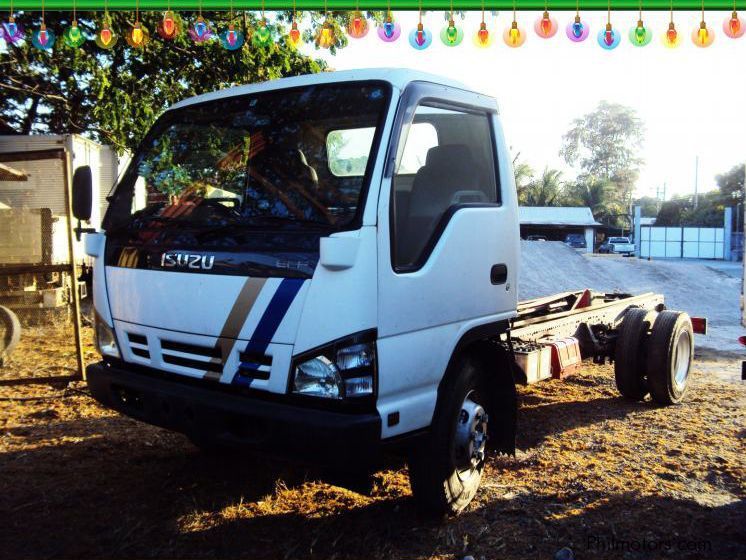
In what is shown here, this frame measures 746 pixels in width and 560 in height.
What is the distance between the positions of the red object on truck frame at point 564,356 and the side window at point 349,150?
2.88 metres

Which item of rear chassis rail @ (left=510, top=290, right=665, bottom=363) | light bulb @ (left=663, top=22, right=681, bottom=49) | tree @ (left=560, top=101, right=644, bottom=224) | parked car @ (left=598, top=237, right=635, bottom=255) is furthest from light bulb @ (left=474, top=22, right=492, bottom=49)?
tree @ (left=560, top=101, right=644, bottom=224)

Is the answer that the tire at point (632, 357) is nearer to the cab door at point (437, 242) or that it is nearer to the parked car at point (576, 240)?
the cab door at point (437, 242)

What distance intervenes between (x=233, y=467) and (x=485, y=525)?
1.84m

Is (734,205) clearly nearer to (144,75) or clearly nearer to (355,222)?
(144,75)

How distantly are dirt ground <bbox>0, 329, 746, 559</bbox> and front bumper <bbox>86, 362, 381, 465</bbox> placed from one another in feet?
1.97

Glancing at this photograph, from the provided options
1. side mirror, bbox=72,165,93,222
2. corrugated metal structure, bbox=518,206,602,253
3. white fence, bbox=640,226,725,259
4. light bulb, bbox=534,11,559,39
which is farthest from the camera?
corrugated metal structure, bbox=518,206,602,253

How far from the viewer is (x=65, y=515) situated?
412 cm

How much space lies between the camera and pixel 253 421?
3.29 m

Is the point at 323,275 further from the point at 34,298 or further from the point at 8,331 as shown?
the point at 34,298

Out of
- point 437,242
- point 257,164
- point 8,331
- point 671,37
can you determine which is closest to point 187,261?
point 257,164

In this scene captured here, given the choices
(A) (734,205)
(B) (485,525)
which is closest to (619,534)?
(B) (485,525)

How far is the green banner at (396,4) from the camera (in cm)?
605

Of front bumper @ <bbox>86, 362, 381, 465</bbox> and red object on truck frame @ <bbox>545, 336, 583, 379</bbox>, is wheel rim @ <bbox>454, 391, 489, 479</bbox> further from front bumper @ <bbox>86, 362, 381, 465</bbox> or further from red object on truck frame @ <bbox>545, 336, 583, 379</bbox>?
red object on truck frame @ <bbox>545, 336, 583, 379</bbox>

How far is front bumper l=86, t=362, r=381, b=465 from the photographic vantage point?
312 cm
